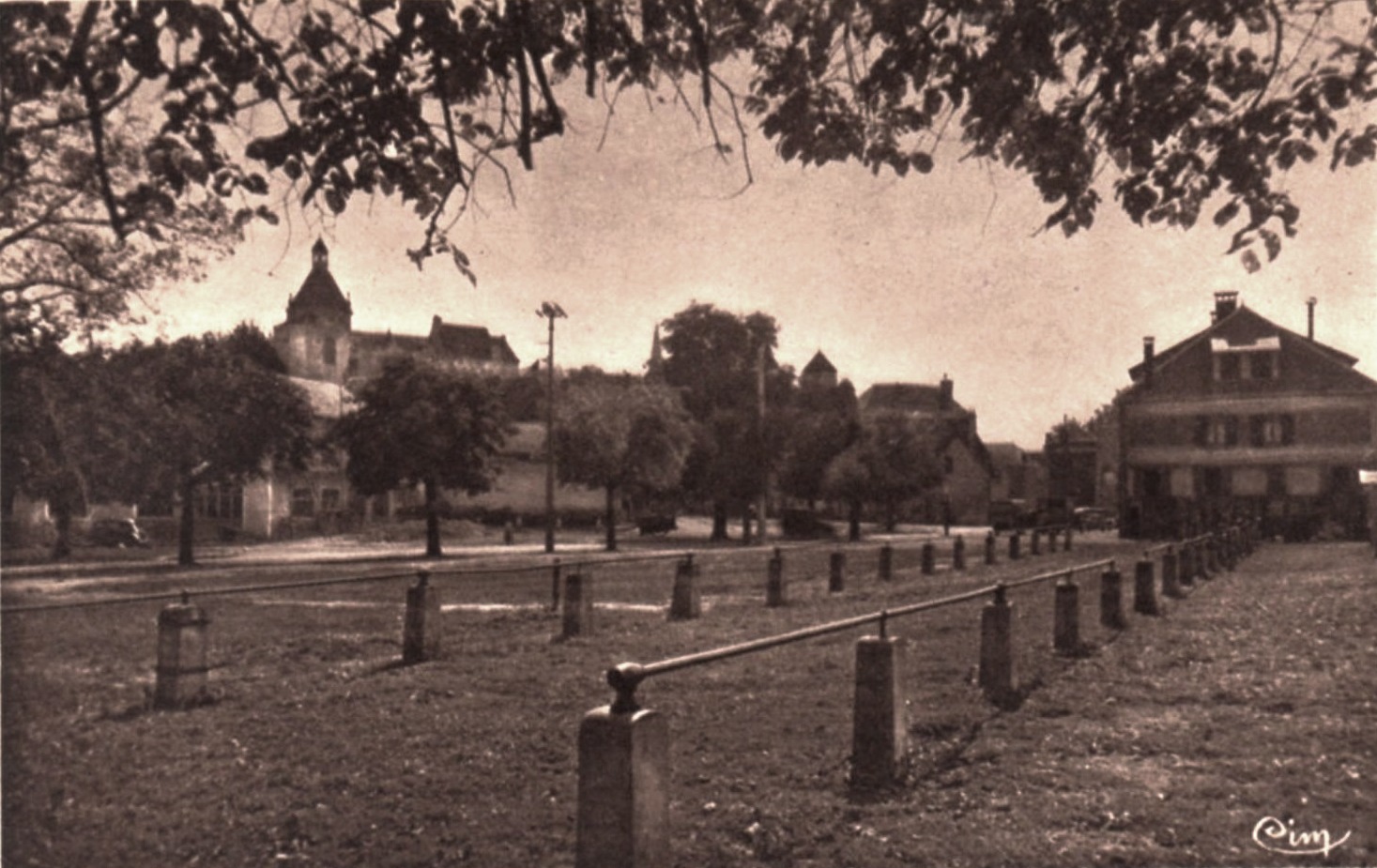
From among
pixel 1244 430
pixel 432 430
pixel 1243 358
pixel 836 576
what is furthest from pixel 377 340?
pixel 836 576

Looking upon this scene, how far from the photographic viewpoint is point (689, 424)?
158ft

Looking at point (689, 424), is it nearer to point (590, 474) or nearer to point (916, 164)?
point (590, 474)

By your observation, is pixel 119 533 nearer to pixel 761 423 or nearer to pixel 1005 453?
pixel 761 423

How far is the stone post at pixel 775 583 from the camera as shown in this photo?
18.6 metres

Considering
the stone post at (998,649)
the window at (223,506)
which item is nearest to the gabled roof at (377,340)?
the window at (223,506)

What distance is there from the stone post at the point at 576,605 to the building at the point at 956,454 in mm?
62796

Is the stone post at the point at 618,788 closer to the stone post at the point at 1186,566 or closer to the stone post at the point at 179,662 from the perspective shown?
the stone post at the point at 179,662

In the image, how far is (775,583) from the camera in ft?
61.0

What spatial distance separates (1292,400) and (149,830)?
48.5m

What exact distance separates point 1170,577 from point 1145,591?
3453 mm

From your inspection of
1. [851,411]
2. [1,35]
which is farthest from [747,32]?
[851,411]

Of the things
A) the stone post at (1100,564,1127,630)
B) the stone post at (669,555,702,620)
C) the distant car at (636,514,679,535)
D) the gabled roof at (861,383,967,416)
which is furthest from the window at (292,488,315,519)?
the stone post at (1100,564,1127,630)
